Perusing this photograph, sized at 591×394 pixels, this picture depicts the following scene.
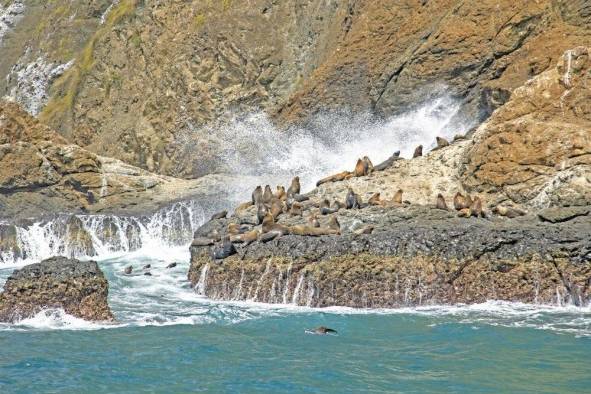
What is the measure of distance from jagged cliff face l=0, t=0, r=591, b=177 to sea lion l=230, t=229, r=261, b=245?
13.2m

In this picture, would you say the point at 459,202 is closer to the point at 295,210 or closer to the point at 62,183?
the point at 295,210

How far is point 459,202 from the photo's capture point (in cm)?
2192

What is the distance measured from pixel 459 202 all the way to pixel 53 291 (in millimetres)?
10350

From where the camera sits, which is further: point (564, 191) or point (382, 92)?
point (382, 92)

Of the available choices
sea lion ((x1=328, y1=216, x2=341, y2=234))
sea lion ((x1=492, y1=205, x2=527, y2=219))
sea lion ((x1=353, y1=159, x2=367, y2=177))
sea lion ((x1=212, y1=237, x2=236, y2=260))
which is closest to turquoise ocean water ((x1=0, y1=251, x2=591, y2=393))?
sea lion ((x1=328, y1=216, x2=341, y2=234))

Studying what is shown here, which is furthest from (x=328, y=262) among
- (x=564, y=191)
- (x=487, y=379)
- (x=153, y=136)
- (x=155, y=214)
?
(x=153, y=136)

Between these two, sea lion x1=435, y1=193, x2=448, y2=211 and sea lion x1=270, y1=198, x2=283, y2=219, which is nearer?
sea lion x1=435, y1=193, x2=448, y2=211

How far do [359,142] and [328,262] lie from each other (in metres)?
18.9

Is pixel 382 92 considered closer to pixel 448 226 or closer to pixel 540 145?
pixel 540 145

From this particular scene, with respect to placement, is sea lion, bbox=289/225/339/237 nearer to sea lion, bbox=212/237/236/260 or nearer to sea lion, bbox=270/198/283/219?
sea lion, bbox=212/237/236/260

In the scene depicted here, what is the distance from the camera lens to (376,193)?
24.1 m

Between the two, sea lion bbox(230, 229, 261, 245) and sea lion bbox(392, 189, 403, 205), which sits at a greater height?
sea lion bbox(392, 189, 403, 205)

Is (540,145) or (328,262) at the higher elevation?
(540,145)

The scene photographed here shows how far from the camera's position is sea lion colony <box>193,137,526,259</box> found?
69.2 feet
